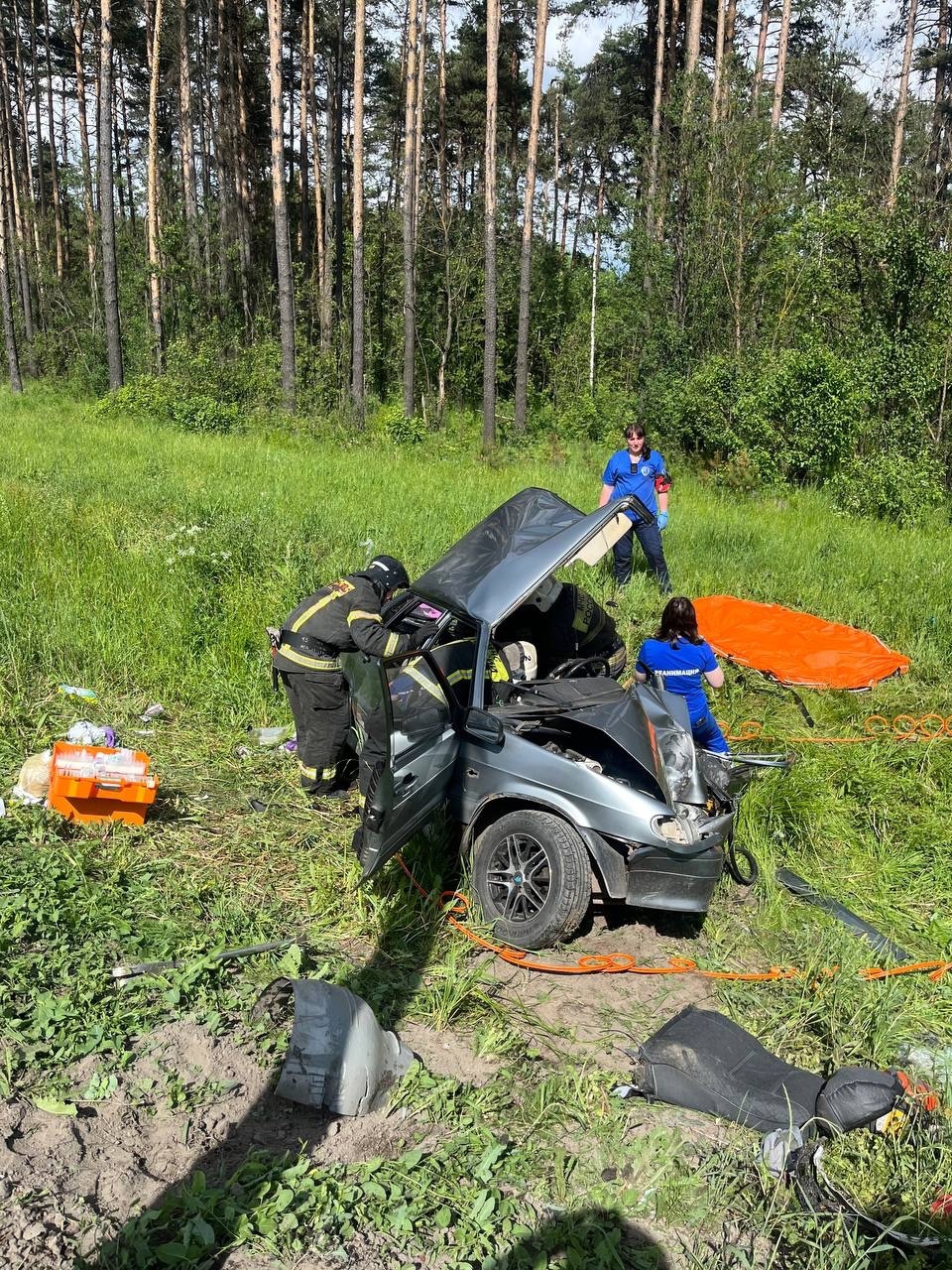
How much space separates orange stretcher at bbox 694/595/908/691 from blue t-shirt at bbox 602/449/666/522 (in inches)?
47.7

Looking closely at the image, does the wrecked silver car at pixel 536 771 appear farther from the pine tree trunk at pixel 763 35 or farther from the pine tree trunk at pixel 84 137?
the pine tree trunk at pixel 84 137

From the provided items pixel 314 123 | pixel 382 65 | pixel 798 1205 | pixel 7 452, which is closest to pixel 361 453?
pixel 7 452

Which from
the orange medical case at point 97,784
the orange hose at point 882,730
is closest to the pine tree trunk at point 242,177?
the orange hose at point 882,730

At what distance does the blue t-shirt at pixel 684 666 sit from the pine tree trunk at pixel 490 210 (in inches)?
655

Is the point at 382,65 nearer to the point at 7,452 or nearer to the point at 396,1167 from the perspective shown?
the point at 7,452

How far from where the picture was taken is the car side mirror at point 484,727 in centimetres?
444

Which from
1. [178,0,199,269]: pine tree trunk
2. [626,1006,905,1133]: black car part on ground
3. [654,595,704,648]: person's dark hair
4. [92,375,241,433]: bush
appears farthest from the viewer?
[178,0,199,269]: pine tree trunk

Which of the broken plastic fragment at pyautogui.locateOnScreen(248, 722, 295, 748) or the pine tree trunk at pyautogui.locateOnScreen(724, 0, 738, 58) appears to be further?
the pine tree trunk at pyautogui.locateOnScreen(724, 0, 738, 58)

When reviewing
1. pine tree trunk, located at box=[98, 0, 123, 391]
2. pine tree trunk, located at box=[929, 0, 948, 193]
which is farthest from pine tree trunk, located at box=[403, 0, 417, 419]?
pine tree trunk, located at box=[929, 0, 948, 193]

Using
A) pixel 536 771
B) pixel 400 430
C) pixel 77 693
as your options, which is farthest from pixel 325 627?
pixel 400 430

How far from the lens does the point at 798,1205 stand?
2998mm

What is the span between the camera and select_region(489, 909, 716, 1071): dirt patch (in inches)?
151

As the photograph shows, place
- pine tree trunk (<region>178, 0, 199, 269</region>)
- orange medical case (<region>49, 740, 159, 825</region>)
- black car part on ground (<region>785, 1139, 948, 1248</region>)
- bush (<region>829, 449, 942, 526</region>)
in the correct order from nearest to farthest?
black car part on ground (<region>785, 1139, 948, 1248</region>) → orange medical case (<region>49, 740, 159, 825</region>) → bush (<region>829, 449, 942, 526</region>) → pine tree trunk (<region>178, 0, 199, 269</region>)

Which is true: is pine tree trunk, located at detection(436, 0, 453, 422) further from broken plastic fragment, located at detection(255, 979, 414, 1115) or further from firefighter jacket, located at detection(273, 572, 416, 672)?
broken plastic fragment, located at detection(255, 979, 414, 1115)
